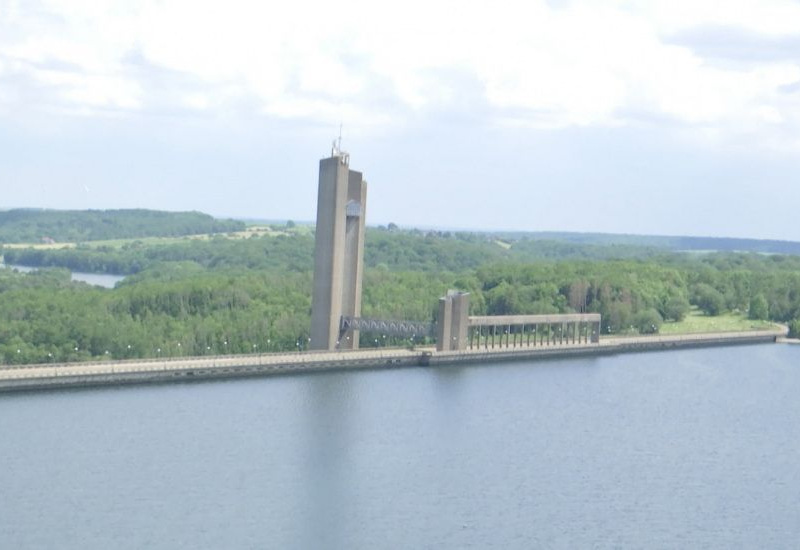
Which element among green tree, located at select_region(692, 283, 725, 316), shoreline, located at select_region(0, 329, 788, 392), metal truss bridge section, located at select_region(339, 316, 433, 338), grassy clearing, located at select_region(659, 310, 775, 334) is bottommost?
shoreline, located at select_region(0, 329, 788, 392)

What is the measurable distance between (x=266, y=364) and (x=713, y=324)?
137 feet

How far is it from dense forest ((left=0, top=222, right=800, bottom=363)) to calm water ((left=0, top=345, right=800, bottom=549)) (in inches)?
288

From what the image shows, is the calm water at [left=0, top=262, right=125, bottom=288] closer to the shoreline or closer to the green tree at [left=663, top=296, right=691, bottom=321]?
the green tree at [left=663, top=296, right=691, bottom=321]

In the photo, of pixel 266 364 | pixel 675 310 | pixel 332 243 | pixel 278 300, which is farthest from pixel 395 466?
pixel 675 310

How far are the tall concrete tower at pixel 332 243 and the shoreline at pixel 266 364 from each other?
93.2 inches

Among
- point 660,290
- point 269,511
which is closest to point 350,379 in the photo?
point 269,511

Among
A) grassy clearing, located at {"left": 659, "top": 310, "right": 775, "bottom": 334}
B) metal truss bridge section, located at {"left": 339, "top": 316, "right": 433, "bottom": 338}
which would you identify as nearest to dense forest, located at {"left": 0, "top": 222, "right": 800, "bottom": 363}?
grassy clearing, located at {"left": 659, "top": 310, "right": 775, "bottom": 334}

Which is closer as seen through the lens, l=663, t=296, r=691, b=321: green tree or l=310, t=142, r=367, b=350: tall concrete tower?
l=310, t=142, r=367, b=350: tall concrete tower

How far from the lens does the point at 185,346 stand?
60719mm

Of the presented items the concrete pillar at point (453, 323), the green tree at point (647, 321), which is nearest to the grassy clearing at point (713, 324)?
the green tree at point (647, 321)

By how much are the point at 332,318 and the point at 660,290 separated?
37.2 meters

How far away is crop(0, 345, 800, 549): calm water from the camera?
3325 centimetres

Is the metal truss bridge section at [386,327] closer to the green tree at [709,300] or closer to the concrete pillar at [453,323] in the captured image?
the concrete pillar at [453,323]

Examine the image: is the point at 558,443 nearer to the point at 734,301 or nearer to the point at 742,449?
the point at 742,449
